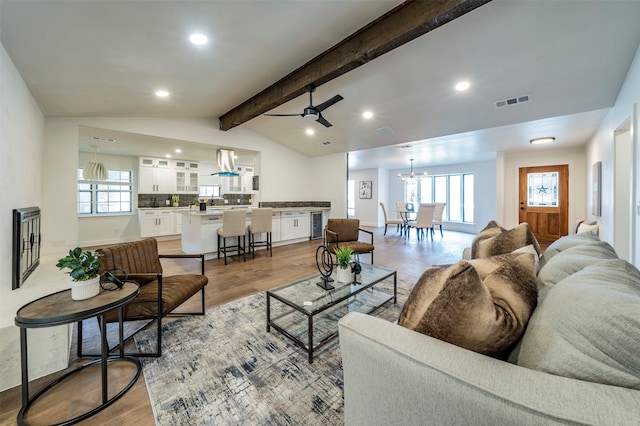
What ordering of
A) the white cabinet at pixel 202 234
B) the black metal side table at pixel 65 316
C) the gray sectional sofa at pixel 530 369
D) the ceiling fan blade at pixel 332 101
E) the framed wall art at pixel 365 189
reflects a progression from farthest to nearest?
1. the framed wall art at pixel 365 189
2. the white cabinet at pixel 202 234
3. the ceiling fan blade at pixel 332 101
4. the black metal side table at pixel 65 316
5. the gray sectional sofa at pixel 530 369

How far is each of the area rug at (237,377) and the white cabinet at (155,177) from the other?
5488 mm

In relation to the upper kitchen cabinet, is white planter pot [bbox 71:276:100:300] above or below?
below

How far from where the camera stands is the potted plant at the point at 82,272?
1.49m

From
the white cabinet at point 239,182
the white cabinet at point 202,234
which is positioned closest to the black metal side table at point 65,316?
the white cabinet at point 202,234

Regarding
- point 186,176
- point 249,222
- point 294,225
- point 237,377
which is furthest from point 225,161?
point 237,377

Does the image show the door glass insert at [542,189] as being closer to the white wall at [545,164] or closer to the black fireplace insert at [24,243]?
the white wall at [545,164]

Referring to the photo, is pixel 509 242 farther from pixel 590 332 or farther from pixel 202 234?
pixel 202 234

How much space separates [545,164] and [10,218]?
9270mm

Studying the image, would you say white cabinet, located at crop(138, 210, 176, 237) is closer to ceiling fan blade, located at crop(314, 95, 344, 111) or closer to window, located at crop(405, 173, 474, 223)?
ceiling fan blade, located at crop(314, 95, 344, 111)

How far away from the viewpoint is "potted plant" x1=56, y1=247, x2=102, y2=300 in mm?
1491

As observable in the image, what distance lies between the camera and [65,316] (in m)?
1.34

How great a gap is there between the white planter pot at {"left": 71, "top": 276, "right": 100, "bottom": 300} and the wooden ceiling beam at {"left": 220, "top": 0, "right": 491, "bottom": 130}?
3019 mm

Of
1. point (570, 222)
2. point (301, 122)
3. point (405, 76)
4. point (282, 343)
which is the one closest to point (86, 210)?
point (301, 122)

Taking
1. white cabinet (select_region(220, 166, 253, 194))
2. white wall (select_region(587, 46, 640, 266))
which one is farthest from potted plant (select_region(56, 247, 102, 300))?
white cabinet (select_region(220, 166, 253, 194))
